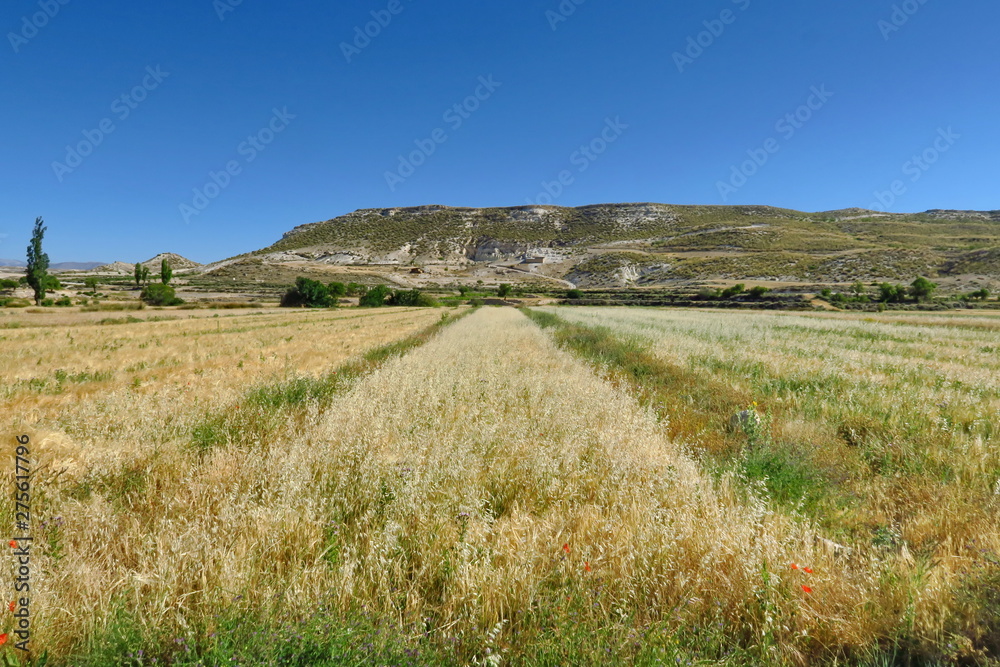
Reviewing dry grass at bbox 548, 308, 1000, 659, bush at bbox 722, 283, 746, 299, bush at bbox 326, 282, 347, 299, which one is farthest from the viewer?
bush at bbox 326, 282, 347, 299

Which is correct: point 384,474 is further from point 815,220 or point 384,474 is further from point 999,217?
point 999,217

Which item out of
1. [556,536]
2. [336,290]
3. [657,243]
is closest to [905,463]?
[556,536]

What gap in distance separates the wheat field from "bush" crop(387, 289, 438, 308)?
69.1 meters

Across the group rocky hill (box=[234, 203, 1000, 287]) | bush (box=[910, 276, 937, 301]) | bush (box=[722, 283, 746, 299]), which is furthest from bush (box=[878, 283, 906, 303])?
rocky hill (box=[234, 203, 1000, 287])

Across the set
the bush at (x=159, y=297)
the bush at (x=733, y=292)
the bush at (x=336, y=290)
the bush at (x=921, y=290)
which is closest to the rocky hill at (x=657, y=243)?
the bush at (x=733, y=292)

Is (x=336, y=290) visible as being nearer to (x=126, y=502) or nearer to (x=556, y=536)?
(x=126, y=502)

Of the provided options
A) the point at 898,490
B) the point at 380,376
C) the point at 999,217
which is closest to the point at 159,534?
the point at 380,376

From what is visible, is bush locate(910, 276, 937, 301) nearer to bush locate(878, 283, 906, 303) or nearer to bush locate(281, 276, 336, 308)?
bush locate(878, 283, 906, 303)

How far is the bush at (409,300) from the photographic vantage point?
74250 mm

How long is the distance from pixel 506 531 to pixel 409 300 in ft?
244

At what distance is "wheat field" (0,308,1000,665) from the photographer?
6.92ft

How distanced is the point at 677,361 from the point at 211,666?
1084 centimetres

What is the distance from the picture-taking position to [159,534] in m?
2.85

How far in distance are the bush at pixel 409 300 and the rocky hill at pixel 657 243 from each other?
5277 centimetres
